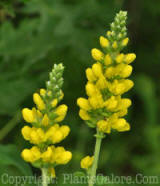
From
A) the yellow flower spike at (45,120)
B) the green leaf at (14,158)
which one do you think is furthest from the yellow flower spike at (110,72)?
the green leaf at (14,158)

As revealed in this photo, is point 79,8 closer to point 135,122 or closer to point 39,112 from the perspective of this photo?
point 135,122

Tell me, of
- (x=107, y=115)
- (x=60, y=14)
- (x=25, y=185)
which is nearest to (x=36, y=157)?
(x=107, y=115)

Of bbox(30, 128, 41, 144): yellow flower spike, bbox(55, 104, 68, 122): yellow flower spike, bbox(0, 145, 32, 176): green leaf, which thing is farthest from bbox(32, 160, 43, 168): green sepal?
bbox(0, 145, 32, 176): green leaf

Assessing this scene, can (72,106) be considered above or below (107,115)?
above

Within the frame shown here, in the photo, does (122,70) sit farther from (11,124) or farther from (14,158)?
(11,124)

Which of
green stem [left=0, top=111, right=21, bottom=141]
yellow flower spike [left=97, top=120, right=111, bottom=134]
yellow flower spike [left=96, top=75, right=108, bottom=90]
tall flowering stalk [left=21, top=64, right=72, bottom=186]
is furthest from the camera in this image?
green stem [left=0, top=111, right=21, bottom=141]

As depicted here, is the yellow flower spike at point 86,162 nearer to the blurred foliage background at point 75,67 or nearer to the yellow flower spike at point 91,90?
the yellow flower spike at point 91,90

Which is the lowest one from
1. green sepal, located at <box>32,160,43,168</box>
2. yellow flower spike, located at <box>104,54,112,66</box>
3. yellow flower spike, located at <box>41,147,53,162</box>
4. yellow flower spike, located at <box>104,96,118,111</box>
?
green sepal, located at <box>32,160,43,168</box>

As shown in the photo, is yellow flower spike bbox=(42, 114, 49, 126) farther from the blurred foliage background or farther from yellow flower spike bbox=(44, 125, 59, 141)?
the blurred foliage background
